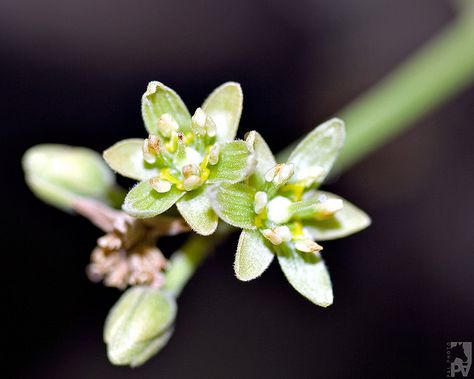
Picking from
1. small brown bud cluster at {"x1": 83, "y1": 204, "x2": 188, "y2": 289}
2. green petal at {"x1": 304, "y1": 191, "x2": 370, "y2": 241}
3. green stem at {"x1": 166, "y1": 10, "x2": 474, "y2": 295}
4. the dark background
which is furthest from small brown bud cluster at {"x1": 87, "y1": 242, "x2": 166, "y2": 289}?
the dark background

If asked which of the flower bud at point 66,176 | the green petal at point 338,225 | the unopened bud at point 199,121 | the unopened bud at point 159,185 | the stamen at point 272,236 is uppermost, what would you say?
the flower bud at point 66,176

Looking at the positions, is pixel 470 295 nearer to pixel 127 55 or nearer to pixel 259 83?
pixel 259 83

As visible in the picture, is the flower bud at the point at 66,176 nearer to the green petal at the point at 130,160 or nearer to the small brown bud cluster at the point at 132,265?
the small brown bud cluster at the point at 132,265

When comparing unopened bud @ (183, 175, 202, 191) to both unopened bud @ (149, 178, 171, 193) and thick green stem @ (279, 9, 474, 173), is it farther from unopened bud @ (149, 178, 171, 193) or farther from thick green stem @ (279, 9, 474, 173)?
thick green stem @ (279, 9, 474, 173)

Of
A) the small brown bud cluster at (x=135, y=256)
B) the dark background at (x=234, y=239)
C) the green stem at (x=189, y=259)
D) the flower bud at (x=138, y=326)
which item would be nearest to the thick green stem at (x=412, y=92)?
the green stem at (x=189, y=259)

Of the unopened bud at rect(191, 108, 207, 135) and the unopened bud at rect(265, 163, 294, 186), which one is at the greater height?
the unopened bud at rect(191, 108, 207, 135)

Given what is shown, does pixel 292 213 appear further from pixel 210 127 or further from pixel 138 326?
pixel 138 326
